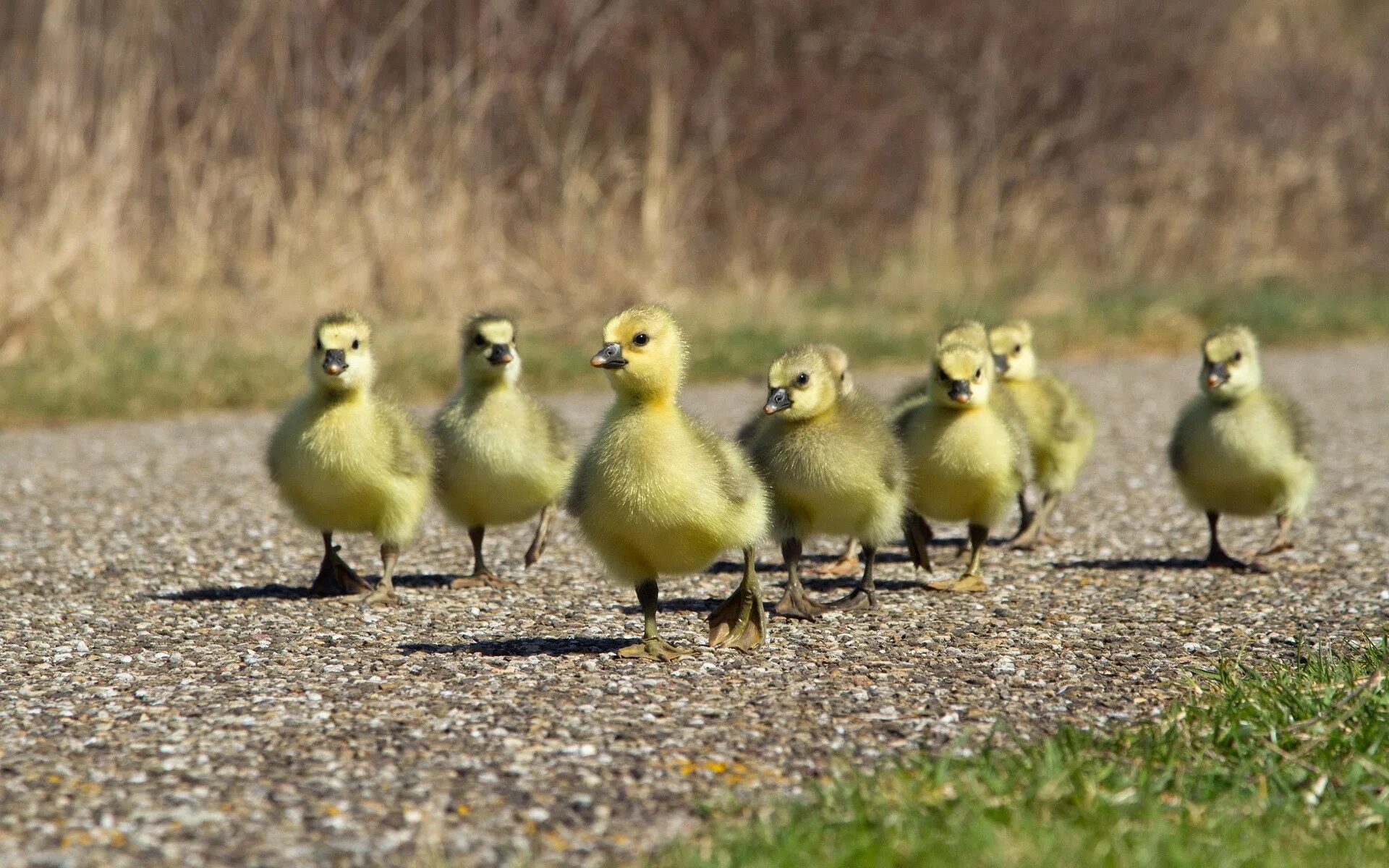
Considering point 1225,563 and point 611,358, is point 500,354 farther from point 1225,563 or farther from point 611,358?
point 1225,563

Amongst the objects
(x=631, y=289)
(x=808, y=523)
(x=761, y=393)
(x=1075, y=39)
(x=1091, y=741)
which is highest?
(x=1075, y=39)

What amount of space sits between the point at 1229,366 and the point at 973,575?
4.59 ft

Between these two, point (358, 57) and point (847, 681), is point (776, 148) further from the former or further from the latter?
point (847, 681)

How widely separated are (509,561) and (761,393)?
5643 millimetres

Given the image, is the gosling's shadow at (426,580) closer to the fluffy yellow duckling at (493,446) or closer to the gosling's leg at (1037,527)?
the fluffy yellow duckling at (493,446)

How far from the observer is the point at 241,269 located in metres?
13.6

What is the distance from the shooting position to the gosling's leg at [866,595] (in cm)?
609

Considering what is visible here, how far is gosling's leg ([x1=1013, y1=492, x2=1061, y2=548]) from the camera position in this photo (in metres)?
7.53

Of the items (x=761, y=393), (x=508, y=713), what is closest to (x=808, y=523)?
(x=508, y=713)

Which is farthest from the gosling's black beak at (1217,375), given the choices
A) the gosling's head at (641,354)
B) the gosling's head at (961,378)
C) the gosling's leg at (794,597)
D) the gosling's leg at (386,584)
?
the gosling's leg at (386,584)

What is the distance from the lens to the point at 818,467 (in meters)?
5.79

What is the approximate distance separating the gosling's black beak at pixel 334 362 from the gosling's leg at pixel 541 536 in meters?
1.14

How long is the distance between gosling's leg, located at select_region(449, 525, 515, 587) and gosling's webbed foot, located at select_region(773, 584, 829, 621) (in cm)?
128

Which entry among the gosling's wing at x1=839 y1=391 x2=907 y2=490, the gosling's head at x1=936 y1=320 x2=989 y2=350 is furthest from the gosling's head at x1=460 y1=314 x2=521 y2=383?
the gosling's head at x1=936 y1=320 x2=989 y2=350
